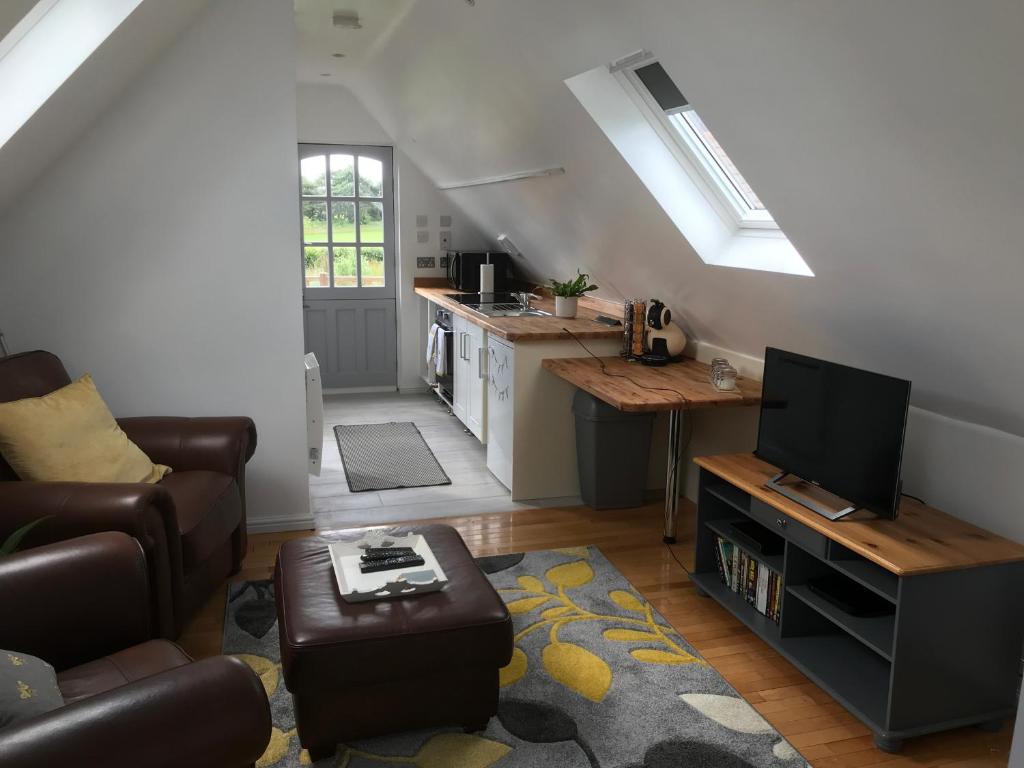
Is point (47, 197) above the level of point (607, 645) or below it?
above

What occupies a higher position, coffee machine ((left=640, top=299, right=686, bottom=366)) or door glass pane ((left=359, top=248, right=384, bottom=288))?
door glass pane ((left=359, top=248, right=384, bottom=288))

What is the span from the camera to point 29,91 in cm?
263

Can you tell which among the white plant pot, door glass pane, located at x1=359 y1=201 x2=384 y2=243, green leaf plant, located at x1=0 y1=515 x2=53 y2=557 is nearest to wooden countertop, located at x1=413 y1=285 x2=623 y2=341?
the white plant pot

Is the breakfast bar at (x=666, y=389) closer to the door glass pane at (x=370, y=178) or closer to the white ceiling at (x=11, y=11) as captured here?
the white ceiling at (x=11, y=11)

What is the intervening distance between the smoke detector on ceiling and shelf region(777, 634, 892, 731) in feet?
11.1

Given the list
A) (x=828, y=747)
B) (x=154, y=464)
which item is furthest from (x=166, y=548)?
(x=828, y=747)

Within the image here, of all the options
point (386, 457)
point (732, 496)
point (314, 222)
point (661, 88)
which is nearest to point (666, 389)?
point (732, 496)

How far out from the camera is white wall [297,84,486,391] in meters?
6.39

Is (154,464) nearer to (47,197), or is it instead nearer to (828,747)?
(47,197)

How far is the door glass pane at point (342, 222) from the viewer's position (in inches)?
261

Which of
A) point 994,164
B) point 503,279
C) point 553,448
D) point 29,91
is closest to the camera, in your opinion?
point 994,164

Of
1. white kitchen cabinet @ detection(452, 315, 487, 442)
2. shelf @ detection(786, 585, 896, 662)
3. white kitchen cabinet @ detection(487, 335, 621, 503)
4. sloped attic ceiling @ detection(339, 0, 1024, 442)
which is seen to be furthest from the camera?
white kitchen cabinet @ detection(452, 315, 487, 442)

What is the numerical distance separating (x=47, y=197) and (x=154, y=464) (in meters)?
1.19

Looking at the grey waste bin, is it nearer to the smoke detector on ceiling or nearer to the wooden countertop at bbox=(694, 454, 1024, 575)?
the wooden countertop at bbox=(694, 454, 1024, 575)
